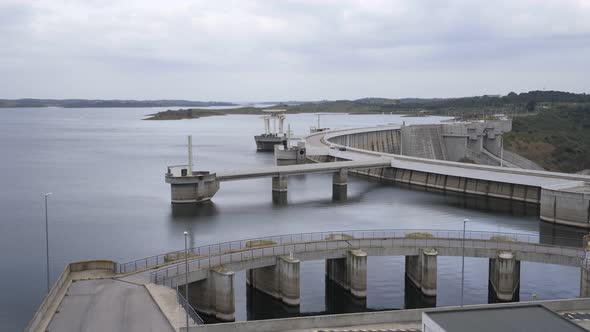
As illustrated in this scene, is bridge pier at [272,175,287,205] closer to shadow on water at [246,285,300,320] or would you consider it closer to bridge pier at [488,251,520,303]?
shadow on water at [246,285,300,320]

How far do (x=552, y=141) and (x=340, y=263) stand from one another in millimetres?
119913

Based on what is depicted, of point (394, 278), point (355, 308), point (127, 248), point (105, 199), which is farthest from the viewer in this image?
point (105, 199)

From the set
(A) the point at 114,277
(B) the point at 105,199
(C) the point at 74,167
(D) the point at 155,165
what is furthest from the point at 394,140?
(A) the point at 114,277

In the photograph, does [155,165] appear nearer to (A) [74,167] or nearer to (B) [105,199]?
(A) [74,167]

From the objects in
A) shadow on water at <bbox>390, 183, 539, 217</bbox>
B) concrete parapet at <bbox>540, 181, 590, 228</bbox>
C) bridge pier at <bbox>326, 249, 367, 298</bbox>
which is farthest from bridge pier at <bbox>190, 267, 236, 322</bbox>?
shadow on water at <bbox>390, 183, 539, 217</bbox>

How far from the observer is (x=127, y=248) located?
44.9 m

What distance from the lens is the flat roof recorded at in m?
16.9

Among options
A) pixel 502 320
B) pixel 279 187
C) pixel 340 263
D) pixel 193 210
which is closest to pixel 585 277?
pixel 340 263

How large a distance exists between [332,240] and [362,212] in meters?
26.0

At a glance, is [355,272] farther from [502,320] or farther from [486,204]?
[486,204]

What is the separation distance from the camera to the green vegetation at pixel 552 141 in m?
127

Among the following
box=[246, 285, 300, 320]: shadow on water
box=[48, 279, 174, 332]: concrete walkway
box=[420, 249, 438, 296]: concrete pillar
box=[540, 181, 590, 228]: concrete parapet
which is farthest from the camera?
box=[540, 181, 590, 228]: concrete parapet

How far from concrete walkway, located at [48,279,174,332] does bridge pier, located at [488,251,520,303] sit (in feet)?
63.2

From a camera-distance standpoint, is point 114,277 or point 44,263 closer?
point 114,277
